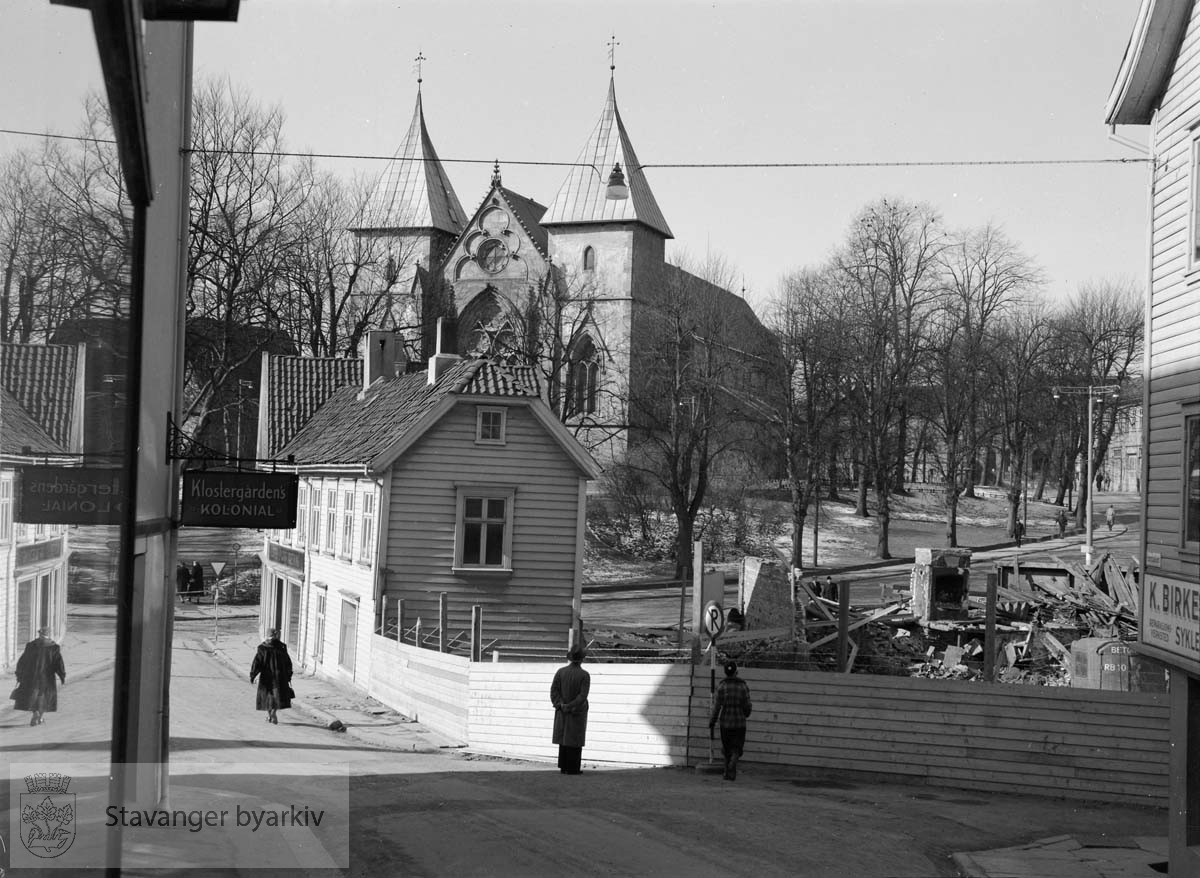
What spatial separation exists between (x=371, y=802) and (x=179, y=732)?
23.3 ft

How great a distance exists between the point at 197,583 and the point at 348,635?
1842 centimetres

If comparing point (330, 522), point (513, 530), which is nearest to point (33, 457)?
point (513, 530)

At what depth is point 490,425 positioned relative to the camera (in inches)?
999

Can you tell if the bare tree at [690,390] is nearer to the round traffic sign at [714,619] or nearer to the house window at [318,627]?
the house window at [318,627]

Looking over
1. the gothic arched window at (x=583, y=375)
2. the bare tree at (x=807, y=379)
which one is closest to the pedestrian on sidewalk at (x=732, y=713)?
the bare tree at (x=807, y=379)

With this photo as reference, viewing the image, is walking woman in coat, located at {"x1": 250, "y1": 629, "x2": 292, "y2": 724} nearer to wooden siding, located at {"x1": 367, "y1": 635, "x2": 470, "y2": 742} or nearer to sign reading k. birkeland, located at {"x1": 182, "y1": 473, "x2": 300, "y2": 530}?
wooden siding, located at {"x1": 367, "y1": 635, "x2": 470, "y2": 742}

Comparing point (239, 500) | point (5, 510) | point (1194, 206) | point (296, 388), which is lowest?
point (239, 500)

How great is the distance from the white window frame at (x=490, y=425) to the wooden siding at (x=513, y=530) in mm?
99

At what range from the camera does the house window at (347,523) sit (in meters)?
26.6

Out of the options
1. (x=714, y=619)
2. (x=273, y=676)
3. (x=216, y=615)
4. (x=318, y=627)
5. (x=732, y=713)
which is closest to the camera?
(x=732, y=713)

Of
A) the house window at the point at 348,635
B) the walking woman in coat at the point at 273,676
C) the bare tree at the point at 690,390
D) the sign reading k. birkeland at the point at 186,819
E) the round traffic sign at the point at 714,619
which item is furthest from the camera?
the bare tree at the point at 690,390

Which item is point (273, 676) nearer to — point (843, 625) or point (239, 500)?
point (239, 500)

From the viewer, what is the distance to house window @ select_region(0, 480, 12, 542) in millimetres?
4254

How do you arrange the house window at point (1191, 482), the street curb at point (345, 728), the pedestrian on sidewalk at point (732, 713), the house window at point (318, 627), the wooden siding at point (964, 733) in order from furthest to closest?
the house window at point (318, 627) < the street curb at point (345, 728) < the pedestrian on sidewalk at point (732, 713) < the wooden siding at point (964, 733) < the house window at point (1191, 482)
